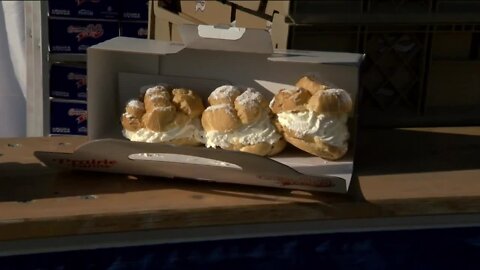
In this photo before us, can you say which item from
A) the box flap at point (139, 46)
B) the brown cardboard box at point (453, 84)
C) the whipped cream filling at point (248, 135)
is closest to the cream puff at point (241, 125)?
the whipped cream filling at point (248, 135)

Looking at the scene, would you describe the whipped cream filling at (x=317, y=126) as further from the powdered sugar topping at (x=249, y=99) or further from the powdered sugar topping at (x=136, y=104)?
the powdered sugar topping at (x=136, y=104)

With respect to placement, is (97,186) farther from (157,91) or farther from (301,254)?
(301,254)

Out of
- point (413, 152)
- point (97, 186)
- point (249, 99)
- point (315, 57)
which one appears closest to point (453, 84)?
point (413, 152)

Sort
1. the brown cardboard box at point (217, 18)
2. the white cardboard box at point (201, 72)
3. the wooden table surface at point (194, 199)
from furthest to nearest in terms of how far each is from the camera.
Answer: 1. the brown cardboard box at point (217, 18)
2. the white cardboard box at point (201, 72)
3. the wooden table surface at point (194, 199)

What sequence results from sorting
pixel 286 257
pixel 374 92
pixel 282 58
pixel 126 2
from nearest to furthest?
pixel 286 257
pixel 282 58
pixel 374 92
pixel 126 2

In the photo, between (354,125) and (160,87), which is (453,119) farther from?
(160,87)

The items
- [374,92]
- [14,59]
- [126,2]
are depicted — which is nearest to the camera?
[374,92]

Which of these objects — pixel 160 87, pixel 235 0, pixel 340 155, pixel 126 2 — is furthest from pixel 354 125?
pixel 126 2
